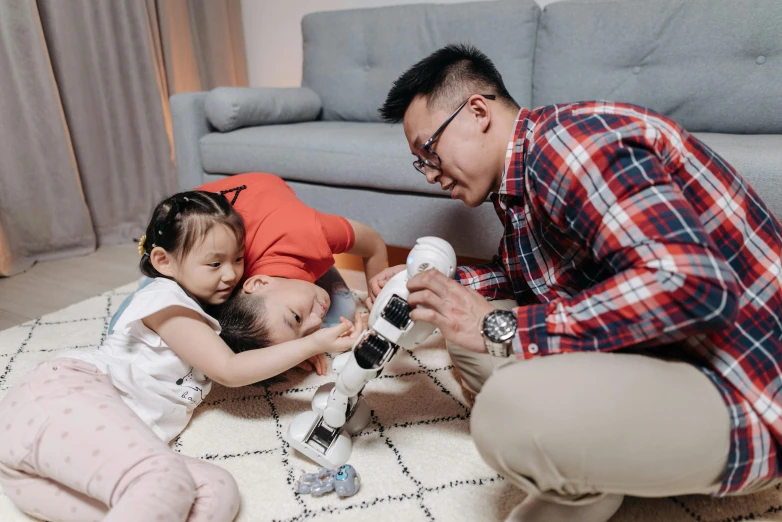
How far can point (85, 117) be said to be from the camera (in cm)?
245

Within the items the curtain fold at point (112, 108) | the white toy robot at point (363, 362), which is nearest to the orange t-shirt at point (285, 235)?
the white toy robot at point (363, 362)

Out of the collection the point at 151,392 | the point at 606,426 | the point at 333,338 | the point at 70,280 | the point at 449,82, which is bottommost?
the point at 70,280

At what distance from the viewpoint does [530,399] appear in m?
0.74

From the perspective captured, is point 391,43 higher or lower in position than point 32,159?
higher

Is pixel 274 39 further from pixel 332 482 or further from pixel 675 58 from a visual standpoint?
pixel 332 482

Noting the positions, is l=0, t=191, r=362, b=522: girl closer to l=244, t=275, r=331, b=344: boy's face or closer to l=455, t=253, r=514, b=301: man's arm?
l=244, t=275, r=331, b=344: boy's face

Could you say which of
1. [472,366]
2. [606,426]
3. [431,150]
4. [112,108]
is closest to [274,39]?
[112,108]

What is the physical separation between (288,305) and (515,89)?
1.41m

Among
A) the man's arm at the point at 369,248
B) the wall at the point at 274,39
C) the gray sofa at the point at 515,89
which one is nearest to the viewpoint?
the man's arm at the point at 369,248

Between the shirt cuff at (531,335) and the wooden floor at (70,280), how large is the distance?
1.18m

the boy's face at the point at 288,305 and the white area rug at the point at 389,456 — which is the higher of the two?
the boy's face at the point at 288,305

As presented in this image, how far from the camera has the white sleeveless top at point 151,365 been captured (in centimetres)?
111

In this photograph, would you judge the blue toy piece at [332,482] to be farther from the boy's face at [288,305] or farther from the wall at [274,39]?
the wall at [274,39]

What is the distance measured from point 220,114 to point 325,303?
1155 millimetres
